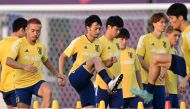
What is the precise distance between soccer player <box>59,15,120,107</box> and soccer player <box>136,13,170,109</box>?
2.29 feet

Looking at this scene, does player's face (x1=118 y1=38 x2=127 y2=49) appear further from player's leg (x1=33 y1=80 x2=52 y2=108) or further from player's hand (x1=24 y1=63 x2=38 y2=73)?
player's hand (x1=24 y1=63 x2=38 y2=73)

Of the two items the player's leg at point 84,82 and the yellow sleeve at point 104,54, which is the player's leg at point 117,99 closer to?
the player's leg at point 84,82

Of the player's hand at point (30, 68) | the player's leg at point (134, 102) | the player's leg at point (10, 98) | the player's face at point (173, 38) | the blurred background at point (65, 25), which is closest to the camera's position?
the player's hand at point (30, 68)

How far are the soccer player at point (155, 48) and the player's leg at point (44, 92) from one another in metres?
1.39

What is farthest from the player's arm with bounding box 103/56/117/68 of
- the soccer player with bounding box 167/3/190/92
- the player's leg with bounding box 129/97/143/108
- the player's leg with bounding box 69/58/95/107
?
the soccer player with bounding box 167/3/190/92

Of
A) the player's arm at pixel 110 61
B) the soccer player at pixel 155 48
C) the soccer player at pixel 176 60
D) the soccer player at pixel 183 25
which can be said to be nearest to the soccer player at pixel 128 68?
the soccer player at pixel 155 48

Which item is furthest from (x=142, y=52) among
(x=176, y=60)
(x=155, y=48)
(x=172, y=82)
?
(x=176, y=60)

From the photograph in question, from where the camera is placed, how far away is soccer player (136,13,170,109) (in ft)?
55.9

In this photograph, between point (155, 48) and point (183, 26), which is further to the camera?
point (155, 48)

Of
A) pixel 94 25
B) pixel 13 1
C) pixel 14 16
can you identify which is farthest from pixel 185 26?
pixel 13 1

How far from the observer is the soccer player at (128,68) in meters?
17.7

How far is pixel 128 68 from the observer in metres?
17.8

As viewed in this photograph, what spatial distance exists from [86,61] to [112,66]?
2.30 feet

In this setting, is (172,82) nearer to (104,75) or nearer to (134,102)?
(134,102)
